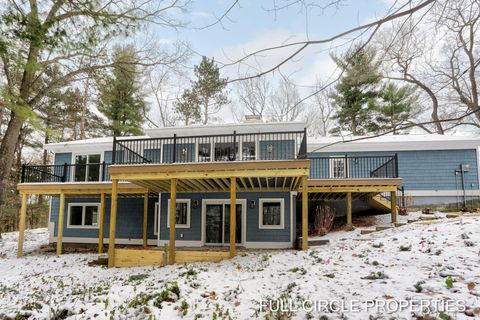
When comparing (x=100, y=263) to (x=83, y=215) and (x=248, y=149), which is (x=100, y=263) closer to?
(x=83, y=215)

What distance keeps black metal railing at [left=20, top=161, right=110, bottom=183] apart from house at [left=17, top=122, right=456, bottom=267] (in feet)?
0.16

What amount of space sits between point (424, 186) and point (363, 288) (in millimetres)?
12235

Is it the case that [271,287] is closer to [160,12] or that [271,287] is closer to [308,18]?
[308,18]

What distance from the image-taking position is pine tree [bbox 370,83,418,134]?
21828 millimetres

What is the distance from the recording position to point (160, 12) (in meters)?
8.18

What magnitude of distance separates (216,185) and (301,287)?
6.37 m

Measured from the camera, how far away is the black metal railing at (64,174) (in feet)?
42.7

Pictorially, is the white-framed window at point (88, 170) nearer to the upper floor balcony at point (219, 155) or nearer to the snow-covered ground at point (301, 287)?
the upper floor balcony at point (219, 155)

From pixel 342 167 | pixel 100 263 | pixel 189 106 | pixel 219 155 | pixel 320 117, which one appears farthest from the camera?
pixel 320 117

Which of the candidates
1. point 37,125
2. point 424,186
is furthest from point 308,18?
point 424,186

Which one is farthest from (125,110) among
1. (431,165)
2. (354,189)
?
(431,165)

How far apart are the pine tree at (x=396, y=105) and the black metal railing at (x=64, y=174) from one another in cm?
1872

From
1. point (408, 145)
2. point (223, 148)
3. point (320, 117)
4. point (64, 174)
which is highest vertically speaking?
point (320, 117)

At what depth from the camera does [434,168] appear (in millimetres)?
14688
